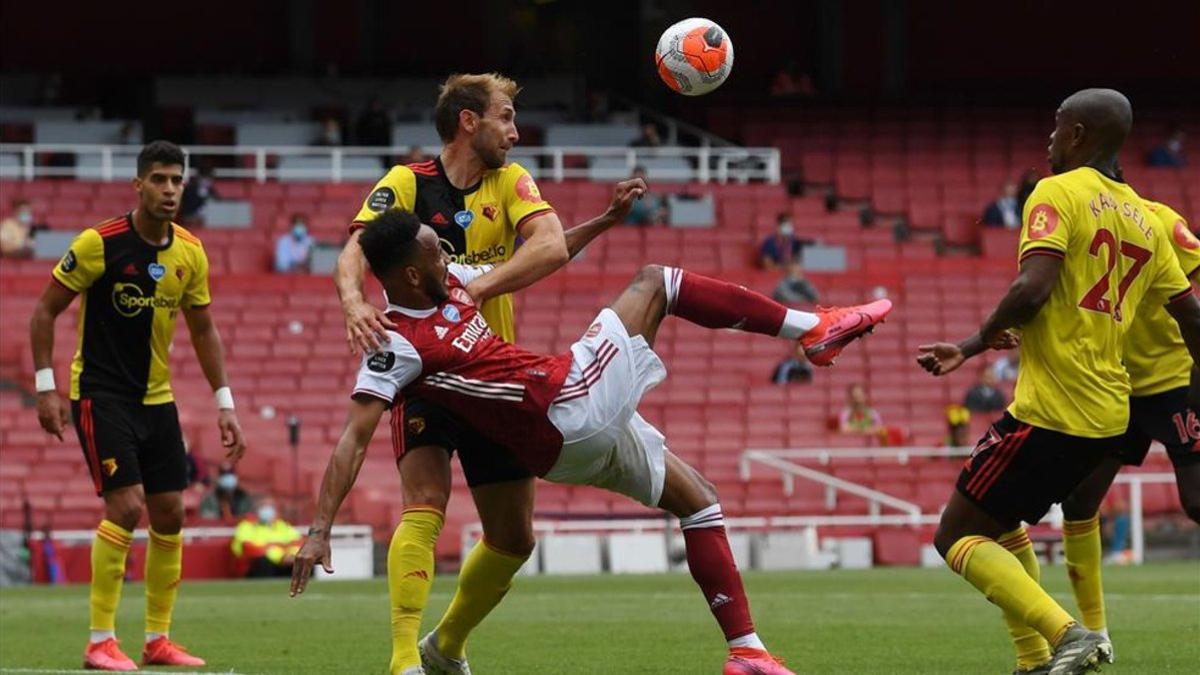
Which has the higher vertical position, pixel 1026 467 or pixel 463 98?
pixel 463 98

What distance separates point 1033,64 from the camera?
40.5 meters

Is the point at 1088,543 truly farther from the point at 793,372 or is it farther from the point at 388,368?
the point at 793,372

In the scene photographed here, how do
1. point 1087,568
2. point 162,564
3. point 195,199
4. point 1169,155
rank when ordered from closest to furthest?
point 1087,568
point 162,564
point 195,199
point 1169,155

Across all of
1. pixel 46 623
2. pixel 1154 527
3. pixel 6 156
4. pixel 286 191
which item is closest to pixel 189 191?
pixel 286 191

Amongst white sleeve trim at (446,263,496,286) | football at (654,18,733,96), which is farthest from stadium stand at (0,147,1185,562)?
white sleeve trim at (446,263,496,286)

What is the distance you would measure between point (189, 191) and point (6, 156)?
4.21 metres

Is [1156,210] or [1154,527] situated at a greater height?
[1156,210]

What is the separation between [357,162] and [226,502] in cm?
1057

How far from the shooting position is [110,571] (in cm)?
1050

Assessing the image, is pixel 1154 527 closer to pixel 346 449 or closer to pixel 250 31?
pixel 346 449

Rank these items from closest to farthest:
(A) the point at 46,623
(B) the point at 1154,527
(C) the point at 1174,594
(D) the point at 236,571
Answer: (A) the point at 46,623, (C) the point at 1174,594, (D) the point at 236,571, (B) the point at 1154,527

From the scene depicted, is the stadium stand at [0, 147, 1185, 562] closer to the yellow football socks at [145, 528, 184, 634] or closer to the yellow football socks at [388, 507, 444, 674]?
the yellow football socks at [145, 528, 184, 634]

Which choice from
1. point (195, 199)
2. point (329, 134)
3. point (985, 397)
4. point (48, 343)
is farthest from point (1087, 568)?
point (329, 134)

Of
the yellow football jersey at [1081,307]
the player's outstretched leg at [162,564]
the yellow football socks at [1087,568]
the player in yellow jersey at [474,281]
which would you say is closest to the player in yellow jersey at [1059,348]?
the yellow football jersey at [1081,307]
